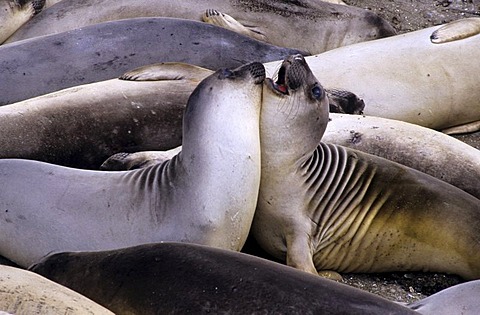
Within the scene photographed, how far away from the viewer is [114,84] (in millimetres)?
6203

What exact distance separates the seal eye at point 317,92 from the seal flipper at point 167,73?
3.56 ft

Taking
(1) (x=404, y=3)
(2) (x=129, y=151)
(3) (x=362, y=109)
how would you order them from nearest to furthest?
(2) (x=129, y=151) < (3) (x=362, y=109) < (1) (x=404, y=3)

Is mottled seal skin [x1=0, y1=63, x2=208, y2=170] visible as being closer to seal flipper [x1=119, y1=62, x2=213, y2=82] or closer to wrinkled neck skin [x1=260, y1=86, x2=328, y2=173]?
seal flipper [x1=119, y1=62, x2=213, y2=82]

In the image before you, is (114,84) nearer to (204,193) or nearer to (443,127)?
(204,193)

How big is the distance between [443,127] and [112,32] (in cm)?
209

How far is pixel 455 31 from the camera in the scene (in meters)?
7.07

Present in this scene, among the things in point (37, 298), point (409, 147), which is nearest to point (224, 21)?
point (409, 147)

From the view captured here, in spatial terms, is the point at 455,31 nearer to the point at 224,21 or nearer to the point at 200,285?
the point at 224,21

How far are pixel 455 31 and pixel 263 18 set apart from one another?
1.29 meters

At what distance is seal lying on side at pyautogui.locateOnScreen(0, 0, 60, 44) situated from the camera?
7199 mm

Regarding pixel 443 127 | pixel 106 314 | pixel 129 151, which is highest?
pixel 106 314

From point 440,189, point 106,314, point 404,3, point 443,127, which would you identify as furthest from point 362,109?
point 106,314

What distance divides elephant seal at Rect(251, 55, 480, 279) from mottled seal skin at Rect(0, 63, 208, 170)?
3.02 feet

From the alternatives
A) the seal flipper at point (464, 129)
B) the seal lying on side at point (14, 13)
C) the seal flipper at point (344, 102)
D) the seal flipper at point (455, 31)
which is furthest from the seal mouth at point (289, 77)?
the seal lying on side at point (14, 13)
